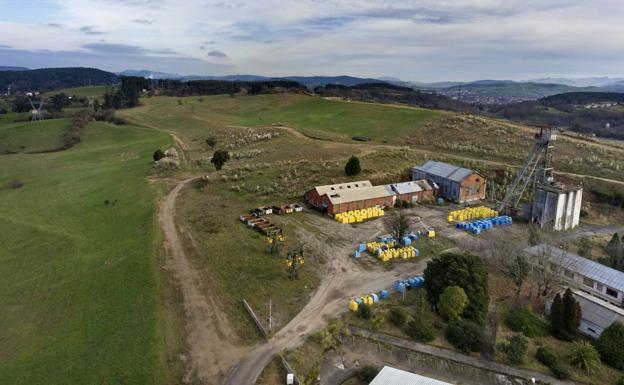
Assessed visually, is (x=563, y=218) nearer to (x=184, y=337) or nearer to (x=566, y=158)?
(x=566, y=158)

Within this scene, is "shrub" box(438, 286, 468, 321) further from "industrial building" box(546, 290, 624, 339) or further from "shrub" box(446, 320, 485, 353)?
"industrial building" box(546, 290, 624, 339)

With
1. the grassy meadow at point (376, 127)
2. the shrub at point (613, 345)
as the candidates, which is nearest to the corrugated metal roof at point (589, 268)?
the shrub at point (613, 345)

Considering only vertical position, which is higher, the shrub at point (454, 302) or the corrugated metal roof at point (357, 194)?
the corrugated metal roof at point (357, 194)

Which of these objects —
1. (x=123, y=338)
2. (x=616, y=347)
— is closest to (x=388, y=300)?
(x=616, y=347)

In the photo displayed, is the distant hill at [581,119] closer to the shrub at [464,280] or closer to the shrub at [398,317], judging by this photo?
the shrub at [464,280]

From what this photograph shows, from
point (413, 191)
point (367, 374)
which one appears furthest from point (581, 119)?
point (367, 374)
